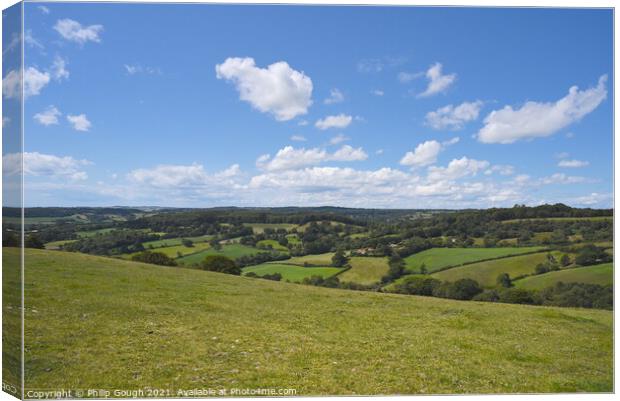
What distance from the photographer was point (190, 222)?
37.6 ft

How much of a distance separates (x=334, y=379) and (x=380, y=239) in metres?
4.98

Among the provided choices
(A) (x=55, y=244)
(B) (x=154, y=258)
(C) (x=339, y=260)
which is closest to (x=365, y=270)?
(C) (x=339, y=260)

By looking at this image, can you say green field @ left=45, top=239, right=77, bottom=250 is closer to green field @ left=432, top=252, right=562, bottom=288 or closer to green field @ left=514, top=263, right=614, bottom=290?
green field @ left=432, top=252, right=562, bottom=288

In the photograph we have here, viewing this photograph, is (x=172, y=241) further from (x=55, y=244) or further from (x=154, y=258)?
(x=55, y=244)

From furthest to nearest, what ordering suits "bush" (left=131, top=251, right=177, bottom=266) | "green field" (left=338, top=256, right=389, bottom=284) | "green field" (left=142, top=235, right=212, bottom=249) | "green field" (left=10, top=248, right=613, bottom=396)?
"green field" (left=338, top=256, right=389, bottom=284), "green field" (left=142, top=235, right=212, bottom=249), "bush" (left=131, top=251, right=177, bottom=266), "green field" (left=10, top=248, right=613, bottom=396)

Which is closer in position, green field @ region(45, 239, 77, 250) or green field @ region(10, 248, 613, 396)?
green field @ region(10, 248, 613, 396)

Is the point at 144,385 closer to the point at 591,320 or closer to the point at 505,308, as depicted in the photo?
the point at 505,308

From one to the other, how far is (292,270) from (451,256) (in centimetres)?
506

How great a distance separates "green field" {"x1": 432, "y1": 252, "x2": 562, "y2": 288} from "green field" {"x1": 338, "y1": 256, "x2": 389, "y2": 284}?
1701 mm

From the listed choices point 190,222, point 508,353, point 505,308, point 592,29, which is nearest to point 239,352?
point 190,222

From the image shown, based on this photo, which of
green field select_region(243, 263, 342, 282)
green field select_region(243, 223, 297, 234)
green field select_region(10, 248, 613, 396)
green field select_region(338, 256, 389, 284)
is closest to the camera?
green field select_region(10, 248, 613, 396)

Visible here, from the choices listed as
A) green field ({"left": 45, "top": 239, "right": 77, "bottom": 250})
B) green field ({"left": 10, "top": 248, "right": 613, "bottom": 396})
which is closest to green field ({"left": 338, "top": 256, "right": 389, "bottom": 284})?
green field ({"left": 10, "top": 248, "right": 613, "bottom": 396})

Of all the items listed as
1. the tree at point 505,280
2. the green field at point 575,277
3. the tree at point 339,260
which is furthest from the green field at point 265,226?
the green field at point 575,277

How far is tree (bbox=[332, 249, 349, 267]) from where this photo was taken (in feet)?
40.6
